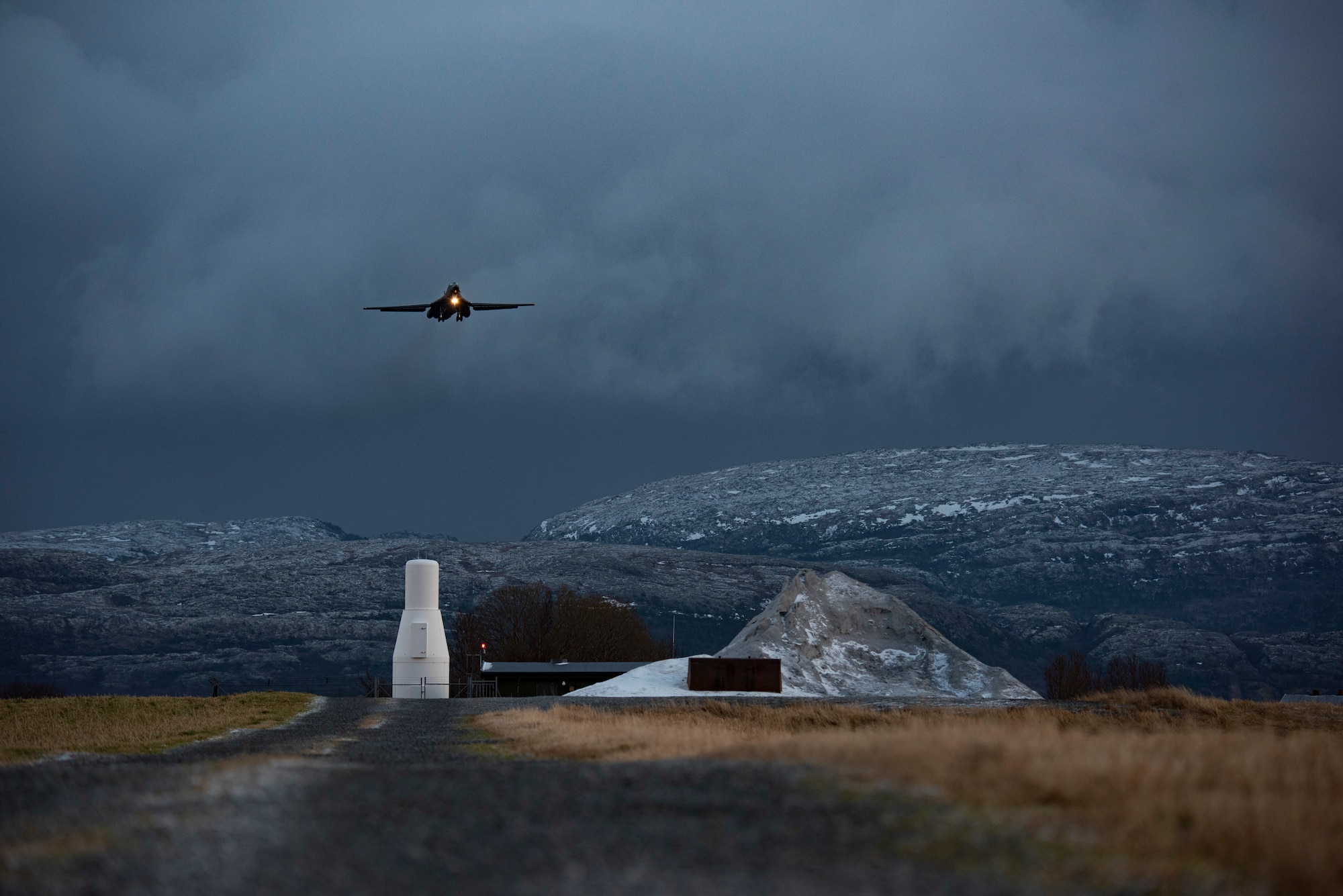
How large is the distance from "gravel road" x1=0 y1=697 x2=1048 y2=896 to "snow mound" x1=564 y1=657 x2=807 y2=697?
41988 millimetres

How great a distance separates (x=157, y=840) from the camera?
8.68 metres

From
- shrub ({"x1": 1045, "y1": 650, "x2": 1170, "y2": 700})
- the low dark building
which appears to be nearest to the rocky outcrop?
the low dark building

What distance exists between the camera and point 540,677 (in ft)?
280

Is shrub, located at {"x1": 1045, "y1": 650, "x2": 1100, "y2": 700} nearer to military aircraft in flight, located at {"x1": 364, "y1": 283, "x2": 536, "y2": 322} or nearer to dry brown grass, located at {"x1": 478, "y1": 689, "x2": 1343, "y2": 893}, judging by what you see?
military aircraft in flight, located at {"x1": 364, "y1": 283, "x2": 536, "y2": 322}

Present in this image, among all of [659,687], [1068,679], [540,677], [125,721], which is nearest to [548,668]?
[540,677]

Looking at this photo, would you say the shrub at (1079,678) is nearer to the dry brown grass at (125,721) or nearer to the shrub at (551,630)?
the shrub at (551,630)

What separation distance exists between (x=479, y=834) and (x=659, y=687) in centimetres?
5278

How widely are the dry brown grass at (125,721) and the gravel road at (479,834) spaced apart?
41.4ft

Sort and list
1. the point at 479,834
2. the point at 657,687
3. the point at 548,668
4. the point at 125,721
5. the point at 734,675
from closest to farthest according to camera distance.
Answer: the point at 479,834, the point at 125,721, the point at 734,675, the point at 657,687, the point at 548,668

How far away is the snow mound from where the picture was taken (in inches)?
2217

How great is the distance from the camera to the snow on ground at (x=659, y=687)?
184ft

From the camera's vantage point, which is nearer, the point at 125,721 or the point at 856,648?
the point at 125,721

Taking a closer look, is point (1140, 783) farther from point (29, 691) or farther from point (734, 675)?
point (29, 691)

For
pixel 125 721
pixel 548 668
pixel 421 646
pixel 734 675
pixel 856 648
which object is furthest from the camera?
pixel 548 668
